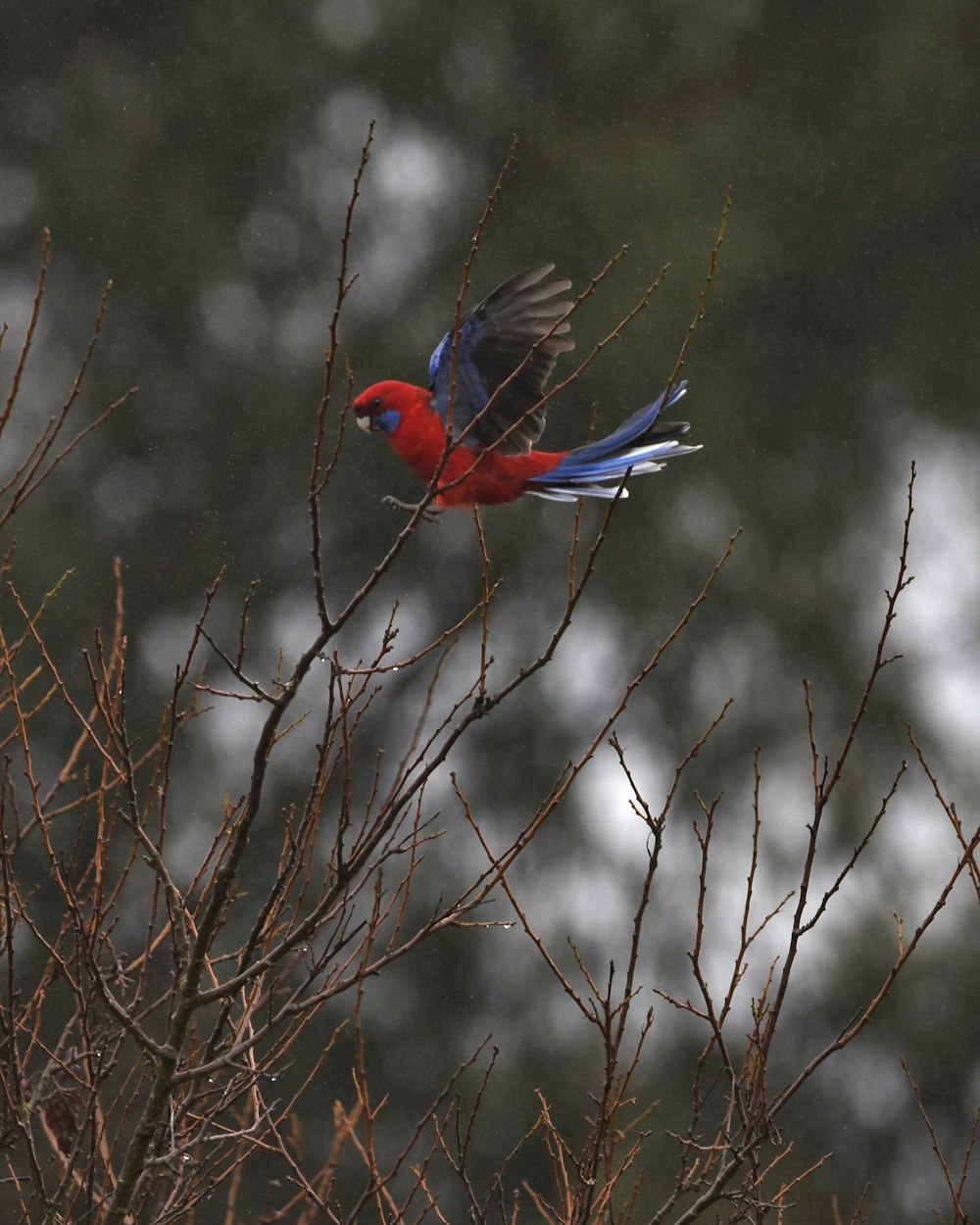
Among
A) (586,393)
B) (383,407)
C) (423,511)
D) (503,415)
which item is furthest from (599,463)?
(586,393)

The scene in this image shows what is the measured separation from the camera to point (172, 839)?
772 centimetres

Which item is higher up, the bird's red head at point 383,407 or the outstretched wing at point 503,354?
the outstretched wing at point 503,354

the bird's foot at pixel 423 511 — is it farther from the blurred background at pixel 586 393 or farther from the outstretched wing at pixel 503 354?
the blurred background at pixel 586 393

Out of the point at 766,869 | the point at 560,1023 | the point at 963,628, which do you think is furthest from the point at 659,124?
the point at 560,1023

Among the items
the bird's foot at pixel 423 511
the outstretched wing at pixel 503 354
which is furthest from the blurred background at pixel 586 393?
the bird's foot at pixel 423 511

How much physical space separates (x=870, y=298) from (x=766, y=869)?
9.80 ft

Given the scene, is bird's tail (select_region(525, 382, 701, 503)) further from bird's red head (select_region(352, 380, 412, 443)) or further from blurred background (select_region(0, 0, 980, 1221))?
blurred background (select_region(0, 0, 980, 1221))

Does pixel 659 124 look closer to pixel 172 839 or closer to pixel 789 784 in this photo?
pixel 789 784

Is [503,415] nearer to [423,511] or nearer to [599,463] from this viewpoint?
[599,463]

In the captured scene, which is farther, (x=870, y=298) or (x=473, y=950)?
(x=870, y=298)

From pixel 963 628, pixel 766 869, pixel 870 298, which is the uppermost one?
pixel 870 298

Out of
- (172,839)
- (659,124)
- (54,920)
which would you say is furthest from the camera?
(659,124)

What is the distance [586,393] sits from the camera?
7516 millimetres

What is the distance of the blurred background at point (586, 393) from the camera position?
24.3ft
